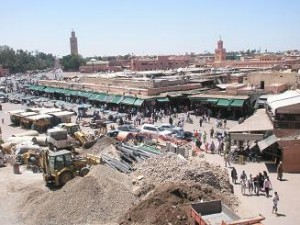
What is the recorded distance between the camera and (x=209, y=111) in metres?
39.4

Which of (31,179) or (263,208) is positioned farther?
(31,179)

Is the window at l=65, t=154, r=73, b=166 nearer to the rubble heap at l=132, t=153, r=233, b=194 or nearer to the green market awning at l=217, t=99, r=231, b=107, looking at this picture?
the rubble heap at l=132, t=153, r=233, b=194

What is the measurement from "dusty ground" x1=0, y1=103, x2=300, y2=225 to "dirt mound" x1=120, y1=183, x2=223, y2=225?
192 centimetres

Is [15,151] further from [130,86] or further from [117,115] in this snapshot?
[130,86]

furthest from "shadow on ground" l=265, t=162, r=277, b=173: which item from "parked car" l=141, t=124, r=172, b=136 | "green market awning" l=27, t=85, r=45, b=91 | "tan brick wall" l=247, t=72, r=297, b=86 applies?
"green market awning" l=27, t=85, r=45, b=91

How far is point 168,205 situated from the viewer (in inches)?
590

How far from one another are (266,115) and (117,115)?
51.6ft

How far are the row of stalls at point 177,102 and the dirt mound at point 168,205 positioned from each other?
73.2ft

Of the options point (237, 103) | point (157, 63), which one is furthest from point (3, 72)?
point (237, 103)

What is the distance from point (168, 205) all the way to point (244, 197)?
484 cm

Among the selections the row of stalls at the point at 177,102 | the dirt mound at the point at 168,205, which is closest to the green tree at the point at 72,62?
the row of stalls at the point at 177,102

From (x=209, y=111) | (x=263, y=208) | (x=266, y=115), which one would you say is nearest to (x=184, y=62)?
(x=209, y=111)

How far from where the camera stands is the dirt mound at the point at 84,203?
51.9ft

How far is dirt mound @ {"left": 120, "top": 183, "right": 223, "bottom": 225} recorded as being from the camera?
14.4 meters
